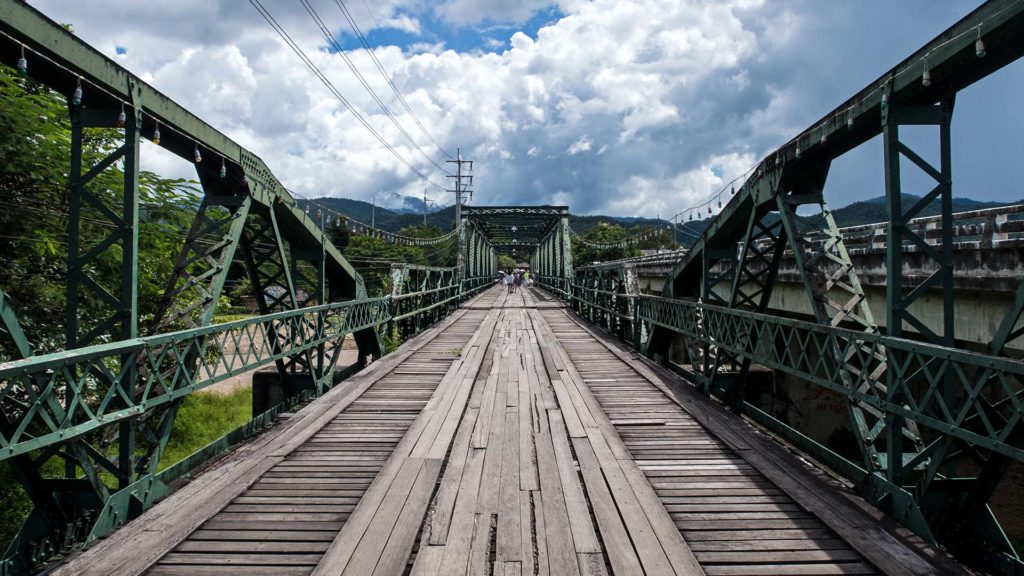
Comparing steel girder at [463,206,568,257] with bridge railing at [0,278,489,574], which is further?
steel girder at [463,206,568,257]

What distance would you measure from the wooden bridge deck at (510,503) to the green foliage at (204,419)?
13.1 m

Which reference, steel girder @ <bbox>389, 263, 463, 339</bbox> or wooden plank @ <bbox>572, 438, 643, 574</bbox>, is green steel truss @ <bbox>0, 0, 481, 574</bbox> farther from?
steel girder @ <bbox>389, 263, 463, 339</bbox>

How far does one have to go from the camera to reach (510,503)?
4.43 metres

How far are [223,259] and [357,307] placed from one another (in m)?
4.73

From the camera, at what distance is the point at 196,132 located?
6.27 metres

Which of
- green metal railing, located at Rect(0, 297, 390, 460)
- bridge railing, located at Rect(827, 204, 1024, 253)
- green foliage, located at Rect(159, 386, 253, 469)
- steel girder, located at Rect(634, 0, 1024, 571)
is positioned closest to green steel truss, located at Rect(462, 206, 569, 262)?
green foliage, located at Rect(159, 386, 253, 469)

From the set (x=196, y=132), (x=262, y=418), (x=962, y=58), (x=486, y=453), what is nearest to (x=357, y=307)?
(x=262, y=418)

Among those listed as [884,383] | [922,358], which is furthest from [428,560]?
[884,383]

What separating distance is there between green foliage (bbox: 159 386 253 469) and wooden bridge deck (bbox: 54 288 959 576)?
516 inches

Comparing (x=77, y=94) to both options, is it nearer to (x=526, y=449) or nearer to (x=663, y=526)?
(x=526, y=449)

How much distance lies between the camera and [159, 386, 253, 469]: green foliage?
58.1 feet

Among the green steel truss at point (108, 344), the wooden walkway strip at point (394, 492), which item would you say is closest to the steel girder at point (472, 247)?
the wooden walkway strip at point (394, 492)

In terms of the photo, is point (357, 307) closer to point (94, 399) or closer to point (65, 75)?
point (94, 399)

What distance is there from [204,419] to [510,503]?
20.2 m
